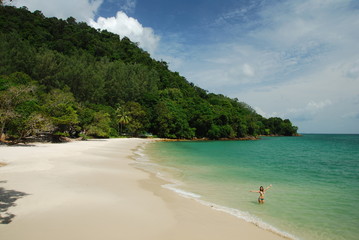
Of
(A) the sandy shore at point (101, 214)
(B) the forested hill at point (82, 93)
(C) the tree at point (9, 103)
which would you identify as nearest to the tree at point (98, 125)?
(B) the forested hill at point (82, 93)

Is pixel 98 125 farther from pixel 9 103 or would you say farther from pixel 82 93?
pixel 9 103

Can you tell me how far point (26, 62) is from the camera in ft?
166

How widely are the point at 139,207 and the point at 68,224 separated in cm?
233

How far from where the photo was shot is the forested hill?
82.0 feet

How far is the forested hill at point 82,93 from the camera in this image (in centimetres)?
2500

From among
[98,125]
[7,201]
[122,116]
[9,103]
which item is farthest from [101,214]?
[122,116]

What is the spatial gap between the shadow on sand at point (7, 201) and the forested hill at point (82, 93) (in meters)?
17.2

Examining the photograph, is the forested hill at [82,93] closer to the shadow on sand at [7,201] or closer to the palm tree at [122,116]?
the palm tree at [122,116]

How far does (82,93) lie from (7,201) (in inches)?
2121

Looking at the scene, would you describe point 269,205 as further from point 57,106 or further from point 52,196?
point 57,106

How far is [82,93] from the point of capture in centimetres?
5575

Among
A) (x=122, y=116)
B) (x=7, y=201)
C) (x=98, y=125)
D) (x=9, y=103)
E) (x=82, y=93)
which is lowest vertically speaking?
(x=7, y=201)

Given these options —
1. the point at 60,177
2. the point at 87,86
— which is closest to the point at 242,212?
the point at 60,177

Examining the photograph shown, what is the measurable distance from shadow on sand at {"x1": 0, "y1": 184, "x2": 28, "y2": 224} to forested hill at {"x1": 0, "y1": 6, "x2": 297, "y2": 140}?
1722cm
